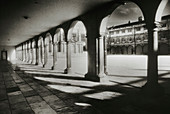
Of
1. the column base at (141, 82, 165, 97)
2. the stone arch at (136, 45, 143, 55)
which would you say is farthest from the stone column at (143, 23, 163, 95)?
the stone arch at (136, 45, 143, 55)

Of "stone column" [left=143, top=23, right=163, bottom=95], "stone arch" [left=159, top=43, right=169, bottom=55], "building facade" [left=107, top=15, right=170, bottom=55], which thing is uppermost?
"building facade" [left=107, top=15, right=170, bottom=55]

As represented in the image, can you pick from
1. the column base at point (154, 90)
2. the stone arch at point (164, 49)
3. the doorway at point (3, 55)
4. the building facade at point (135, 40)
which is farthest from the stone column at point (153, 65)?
the stone arch at point (164, 49)

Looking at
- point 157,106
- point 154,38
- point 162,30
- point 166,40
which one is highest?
point 162,30

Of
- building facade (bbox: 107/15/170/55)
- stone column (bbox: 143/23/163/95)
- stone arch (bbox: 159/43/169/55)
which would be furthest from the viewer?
building facade (bbox: 107/15/170/55)

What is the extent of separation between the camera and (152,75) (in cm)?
383

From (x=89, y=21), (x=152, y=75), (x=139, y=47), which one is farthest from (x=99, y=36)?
(x=139, y=47)

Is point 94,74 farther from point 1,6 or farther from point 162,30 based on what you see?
point 162,30

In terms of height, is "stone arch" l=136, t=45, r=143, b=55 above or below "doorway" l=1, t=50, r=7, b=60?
above

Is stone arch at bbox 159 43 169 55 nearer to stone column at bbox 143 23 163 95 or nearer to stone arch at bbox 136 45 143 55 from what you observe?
stone arch at bbox 136 45 143 55

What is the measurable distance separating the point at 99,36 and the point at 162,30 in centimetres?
3151

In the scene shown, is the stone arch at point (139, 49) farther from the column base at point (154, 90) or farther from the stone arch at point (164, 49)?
the column base at point (154, 90)

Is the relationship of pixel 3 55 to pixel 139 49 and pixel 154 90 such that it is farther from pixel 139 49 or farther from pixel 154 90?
pixel 139 49

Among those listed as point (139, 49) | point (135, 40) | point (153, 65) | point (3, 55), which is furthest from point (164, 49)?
point (3, 55)

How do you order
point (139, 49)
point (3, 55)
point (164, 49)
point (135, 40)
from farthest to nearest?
point (135, 40) → point (139, 49) → point (164, 49) → point (3, 55)
